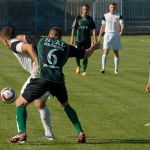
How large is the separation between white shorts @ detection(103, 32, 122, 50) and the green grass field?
86 centimetres

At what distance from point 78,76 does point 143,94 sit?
4.91m

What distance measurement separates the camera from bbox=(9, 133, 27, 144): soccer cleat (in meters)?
11.0

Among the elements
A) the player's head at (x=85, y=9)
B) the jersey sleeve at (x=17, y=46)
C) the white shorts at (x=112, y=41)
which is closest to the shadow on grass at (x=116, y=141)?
the jersey sleeve at (x=17, y=46)

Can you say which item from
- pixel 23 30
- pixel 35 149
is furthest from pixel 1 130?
pixel 23 30

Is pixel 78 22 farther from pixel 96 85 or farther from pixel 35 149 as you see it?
pixel 35 149

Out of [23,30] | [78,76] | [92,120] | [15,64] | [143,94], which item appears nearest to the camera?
[92,120]

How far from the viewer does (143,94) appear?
693 inches

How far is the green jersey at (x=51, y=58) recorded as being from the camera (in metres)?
10.9

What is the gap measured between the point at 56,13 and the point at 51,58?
48368mm

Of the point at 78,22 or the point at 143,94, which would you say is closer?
the point at 143,94

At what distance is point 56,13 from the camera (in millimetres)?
58969

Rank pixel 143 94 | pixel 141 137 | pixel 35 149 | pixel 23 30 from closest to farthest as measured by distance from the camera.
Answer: pixel 35 149 → pixel 141 137 → pixel 143 94 → pixel 23 30

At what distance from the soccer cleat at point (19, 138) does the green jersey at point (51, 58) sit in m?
0.95

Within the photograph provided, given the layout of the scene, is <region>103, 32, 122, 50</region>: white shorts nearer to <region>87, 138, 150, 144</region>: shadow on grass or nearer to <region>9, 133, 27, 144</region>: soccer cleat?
<region>87, 138, 150, 144</region>: shadow on grass
